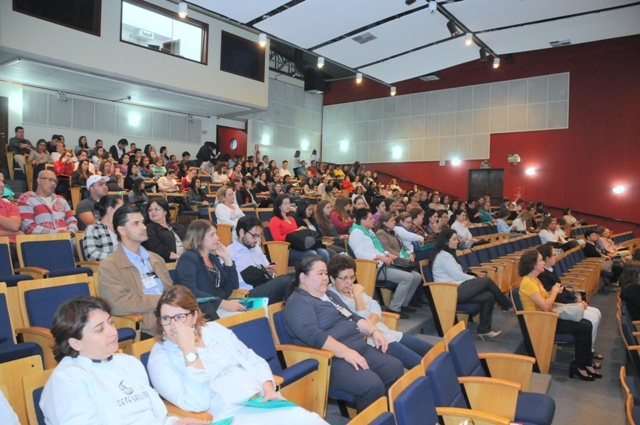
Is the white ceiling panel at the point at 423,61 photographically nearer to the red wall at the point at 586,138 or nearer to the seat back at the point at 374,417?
the red wall at the point at 586,138

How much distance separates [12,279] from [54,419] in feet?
5.43

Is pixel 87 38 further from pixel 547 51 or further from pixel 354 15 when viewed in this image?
pixel 547 51

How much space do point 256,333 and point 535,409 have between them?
4.91ft

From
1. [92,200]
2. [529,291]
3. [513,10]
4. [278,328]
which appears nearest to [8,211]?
→ [92,200]

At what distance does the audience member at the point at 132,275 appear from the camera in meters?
2.67

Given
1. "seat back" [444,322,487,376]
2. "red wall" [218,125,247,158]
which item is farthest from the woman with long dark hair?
"red wall" [218,125,247,158]

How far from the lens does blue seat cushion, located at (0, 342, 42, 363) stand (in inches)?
86.4

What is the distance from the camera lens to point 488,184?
1355cm

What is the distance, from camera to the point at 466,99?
45.6 ft

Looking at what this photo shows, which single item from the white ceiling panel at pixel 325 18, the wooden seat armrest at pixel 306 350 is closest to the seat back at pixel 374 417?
the wooden seat armrest at pixel 306 350

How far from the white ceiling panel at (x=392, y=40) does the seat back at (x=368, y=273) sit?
Answer: 4941 mm

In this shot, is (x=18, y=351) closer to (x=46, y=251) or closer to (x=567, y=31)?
(x=46, y=251)

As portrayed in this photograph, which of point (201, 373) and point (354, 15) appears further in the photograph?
point (354, 15)

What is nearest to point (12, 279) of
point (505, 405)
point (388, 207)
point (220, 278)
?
point (220, 278)
